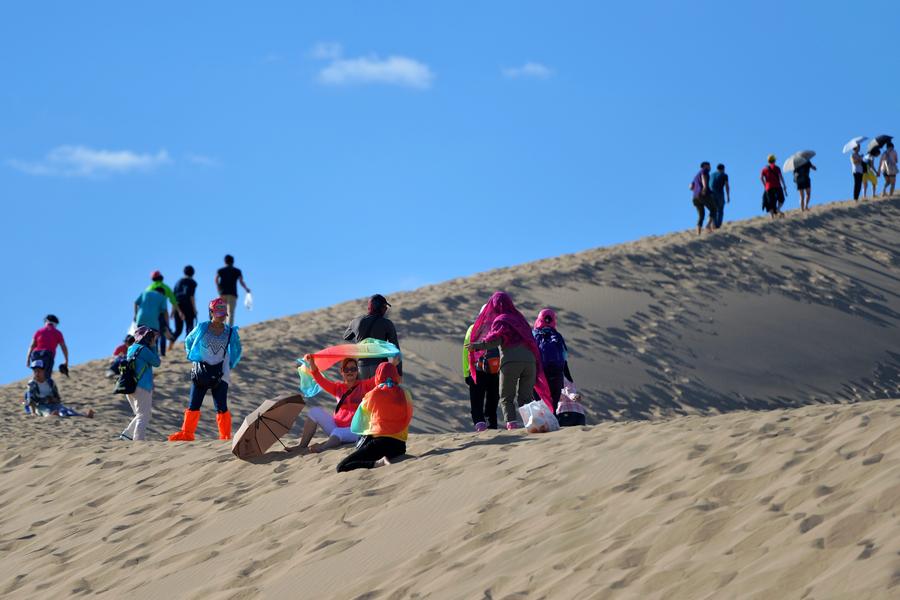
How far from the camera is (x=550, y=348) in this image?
12.5 meters

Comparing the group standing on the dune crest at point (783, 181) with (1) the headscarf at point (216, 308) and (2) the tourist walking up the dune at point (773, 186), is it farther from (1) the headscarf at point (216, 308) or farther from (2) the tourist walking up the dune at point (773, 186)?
(1) the headscarf at point (216, 308)

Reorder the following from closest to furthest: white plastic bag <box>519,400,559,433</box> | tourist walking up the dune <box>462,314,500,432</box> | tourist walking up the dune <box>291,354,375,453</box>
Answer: white plastic bag <box>519,400,559,433</box> < tourist walking up the dune <box>291,354,375,453</box> < tourist walking up the dune <box>462,314,500,432</box>

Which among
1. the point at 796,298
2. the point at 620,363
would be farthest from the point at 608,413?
the point at 796,298

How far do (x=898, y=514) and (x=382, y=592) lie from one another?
115 inches

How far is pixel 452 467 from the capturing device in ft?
33.0

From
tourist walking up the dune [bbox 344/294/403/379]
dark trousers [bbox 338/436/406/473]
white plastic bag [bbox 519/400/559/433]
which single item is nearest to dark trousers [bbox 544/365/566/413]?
white plastic bag [bbox 519/400/559/433]

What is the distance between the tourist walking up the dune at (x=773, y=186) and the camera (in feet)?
94.9

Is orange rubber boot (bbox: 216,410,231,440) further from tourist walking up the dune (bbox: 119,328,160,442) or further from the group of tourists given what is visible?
the group of tourists

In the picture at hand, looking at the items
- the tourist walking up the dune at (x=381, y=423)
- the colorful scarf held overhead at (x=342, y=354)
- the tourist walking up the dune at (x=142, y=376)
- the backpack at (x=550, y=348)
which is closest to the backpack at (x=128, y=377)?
the tourist walking up the dune at (x=142, y=376)

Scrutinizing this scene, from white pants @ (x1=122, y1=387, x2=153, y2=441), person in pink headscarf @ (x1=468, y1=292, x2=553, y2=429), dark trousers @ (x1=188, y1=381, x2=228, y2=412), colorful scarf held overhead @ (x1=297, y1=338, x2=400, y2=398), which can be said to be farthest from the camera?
white pants @ (x1=122, y1=387, x2=153, y2=441)

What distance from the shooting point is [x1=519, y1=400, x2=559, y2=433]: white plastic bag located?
1100 centimetres

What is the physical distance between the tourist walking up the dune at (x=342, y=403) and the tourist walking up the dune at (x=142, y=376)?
2.92 m

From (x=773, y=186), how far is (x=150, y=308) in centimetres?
1547

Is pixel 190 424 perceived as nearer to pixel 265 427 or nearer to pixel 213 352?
pixel 213 352
